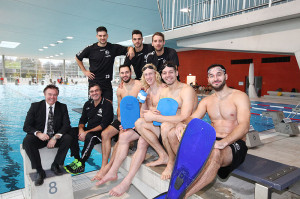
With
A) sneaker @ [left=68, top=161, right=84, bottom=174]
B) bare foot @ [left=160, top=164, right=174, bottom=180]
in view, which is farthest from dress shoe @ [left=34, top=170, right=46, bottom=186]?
bare foot @ [left=160, top=164, right=174, bottom=180]

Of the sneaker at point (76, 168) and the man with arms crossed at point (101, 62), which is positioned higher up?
the man with arms crossed at point (101, 62)

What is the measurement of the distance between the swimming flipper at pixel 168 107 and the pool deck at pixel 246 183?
2.29 feet

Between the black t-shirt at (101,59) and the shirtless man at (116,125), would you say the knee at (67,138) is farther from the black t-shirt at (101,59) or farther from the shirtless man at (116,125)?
the black t-shirt at (101,59)

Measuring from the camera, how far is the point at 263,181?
1.80 m

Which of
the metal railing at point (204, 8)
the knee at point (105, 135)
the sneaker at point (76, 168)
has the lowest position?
the sneaker at point (76, 168)

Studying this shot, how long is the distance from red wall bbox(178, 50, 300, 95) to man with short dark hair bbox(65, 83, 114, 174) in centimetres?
1365

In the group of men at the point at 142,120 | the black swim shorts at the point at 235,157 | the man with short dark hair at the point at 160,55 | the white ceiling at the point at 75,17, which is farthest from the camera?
the white ceiling at the point at 75,17

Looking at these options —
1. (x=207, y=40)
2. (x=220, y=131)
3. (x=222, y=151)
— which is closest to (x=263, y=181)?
(x=222, y=151)

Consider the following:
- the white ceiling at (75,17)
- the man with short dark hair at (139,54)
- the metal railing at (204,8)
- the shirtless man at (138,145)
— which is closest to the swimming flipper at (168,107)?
the shirtless man at (138,145)

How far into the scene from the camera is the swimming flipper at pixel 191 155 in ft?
5.65

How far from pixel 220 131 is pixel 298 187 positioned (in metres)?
1.07

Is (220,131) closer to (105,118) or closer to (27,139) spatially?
(105,118)

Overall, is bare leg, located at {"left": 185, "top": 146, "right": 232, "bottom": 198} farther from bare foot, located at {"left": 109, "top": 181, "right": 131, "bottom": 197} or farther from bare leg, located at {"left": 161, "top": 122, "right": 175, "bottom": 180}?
bare foot, located at {"left": 109, "top": 181, "right": 131, "bottom": 197}

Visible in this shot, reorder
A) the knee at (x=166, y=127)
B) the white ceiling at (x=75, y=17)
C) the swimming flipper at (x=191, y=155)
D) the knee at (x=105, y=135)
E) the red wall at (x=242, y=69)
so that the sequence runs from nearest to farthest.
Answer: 1. the swimming flipper at (x=191, y=155)
2. the knee at (x=166, y=127)
3. the knee at (x=105, y=135)
4. the white ceiling at (x=75, y=17)
5. the red wall at (x=242, y=69)
